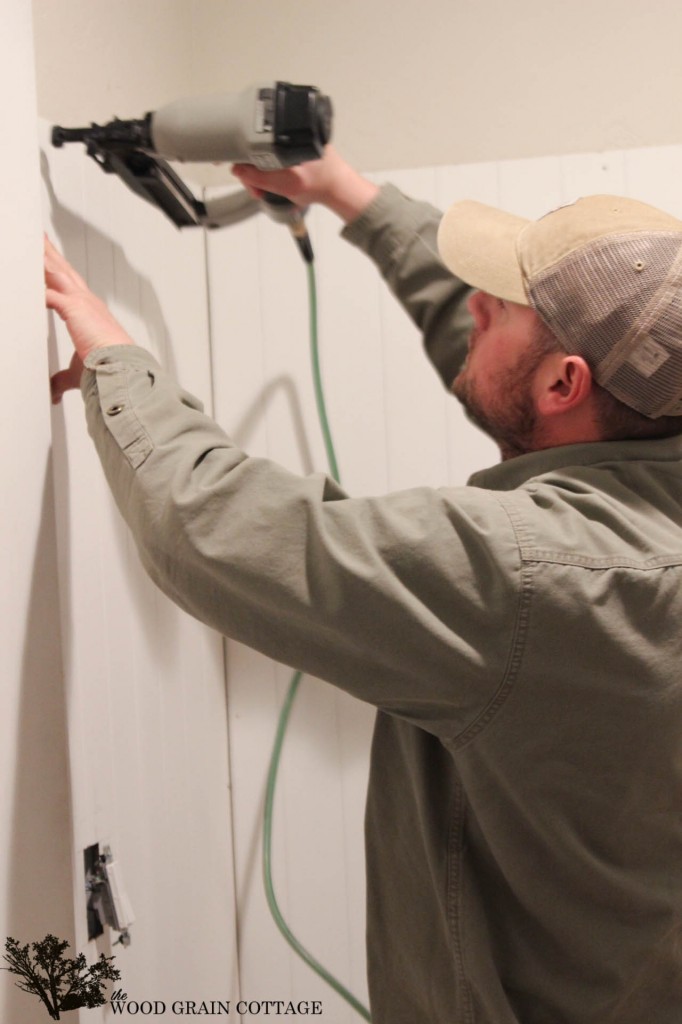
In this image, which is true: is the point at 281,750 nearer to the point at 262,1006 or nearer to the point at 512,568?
the point at 262,1006

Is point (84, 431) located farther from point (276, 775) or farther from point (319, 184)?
point (276, 775)

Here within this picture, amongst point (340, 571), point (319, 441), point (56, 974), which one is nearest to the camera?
point (340, 571)

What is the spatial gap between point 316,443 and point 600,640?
771 millimetres

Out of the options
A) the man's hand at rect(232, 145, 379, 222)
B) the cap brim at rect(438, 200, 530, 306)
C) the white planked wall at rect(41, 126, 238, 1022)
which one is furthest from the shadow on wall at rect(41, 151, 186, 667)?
the cap brim at rect(438, 200, 530, 306)

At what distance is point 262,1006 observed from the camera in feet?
4.82

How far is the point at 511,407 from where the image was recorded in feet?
2.94

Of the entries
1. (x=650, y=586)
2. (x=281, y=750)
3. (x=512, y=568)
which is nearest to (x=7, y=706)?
(x=512, y=568)

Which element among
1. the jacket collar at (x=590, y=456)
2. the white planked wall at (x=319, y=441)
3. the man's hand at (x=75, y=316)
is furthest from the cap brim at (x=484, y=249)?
the white planked wall at (x=319, y=441)

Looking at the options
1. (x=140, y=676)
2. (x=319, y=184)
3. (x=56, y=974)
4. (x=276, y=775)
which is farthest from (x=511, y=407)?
(x=276, y=775)

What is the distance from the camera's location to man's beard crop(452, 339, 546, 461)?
0.88 metres

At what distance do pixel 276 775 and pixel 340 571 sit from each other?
2.77 feet

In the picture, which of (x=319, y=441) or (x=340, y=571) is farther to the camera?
(x=319, y=441)

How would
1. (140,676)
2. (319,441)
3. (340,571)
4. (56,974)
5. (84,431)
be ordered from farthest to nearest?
1. (319,441)
2. (140,676)
3. (84,431)
4. (56,974)
5. (340,571)

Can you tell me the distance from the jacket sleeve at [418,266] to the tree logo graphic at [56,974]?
2.58ft
